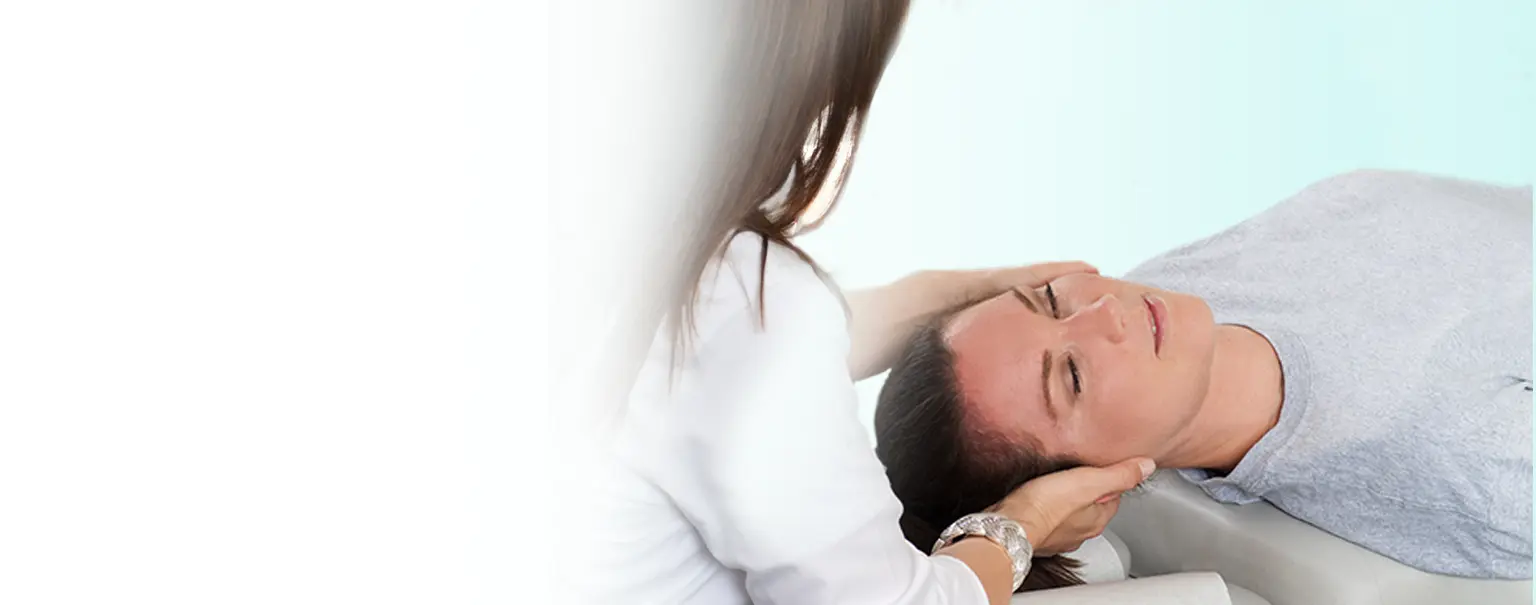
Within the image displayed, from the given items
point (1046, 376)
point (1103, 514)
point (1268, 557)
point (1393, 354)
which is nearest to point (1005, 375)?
point (1046, 376)

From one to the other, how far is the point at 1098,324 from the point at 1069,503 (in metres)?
0.14

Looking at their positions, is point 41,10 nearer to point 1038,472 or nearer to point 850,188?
point 1038,472

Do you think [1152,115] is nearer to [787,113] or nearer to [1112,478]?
[1112,478]

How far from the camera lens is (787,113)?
0.72 metres

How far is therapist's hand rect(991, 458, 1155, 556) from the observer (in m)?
1.00

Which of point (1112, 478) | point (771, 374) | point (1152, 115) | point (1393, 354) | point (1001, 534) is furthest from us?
point (1152, 115)

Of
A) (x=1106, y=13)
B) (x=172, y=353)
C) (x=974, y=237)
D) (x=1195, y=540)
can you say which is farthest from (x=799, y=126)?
(x=1106, y=13)

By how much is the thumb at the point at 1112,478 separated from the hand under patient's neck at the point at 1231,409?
0.21 feet

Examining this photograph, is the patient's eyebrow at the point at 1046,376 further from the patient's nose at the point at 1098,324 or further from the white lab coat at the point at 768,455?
the white lab coat at the point at 768,455

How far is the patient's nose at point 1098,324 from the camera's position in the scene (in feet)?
3.47

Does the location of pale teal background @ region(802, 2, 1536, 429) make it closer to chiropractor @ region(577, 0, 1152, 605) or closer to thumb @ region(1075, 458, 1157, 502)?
thumb @ region(1075, 458, 1157, 502)

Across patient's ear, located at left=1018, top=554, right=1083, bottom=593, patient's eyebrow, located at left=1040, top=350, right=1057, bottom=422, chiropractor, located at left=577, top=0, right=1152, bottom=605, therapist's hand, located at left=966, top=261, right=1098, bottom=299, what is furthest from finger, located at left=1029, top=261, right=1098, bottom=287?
chiropractor, located at left=577, top=0, right=1152, bottom=605

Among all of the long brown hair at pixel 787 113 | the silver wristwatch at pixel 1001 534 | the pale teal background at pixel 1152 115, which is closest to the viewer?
the long brown hair at pixel 787 113

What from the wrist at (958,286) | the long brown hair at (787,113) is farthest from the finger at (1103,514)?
the long brown hair at (787,113)
